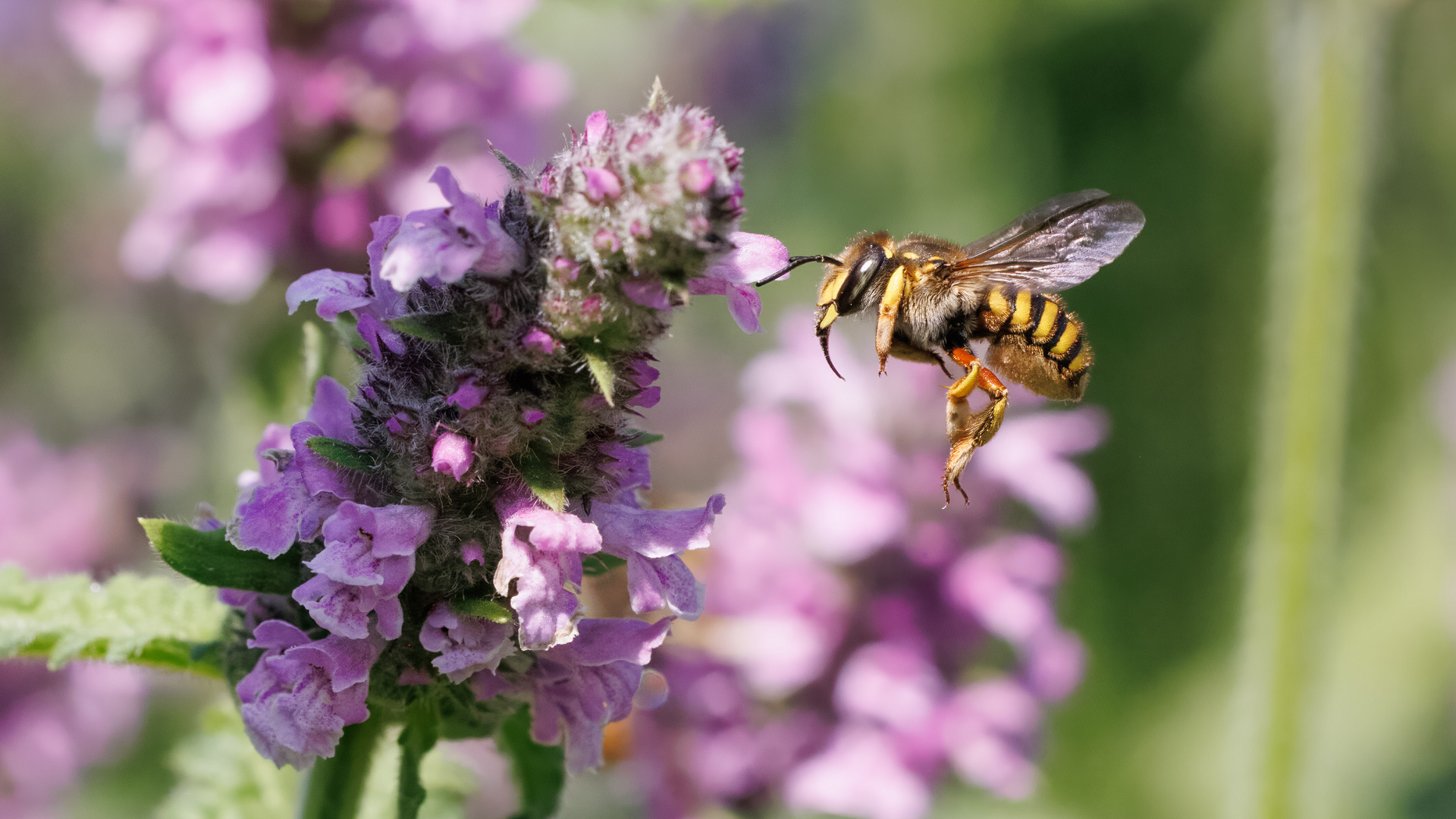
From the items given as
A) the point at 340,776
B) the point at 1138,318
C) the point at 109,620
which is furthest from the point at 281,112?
the point at 1138,318

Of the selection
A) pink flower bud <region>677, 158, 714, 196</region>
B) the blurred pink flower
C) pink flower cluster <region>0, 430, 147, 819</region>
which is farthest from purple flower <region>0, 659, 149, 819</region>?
pink flower bud <region>677, 158, 714, 196</region>

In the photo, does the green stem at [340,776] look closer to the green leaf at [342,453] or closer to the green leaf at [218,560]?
the green leaf at [218,560]

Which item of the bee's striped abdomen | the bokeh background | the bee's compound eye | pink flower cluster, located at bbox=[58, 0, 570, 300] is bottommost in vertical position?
the bee's compound eye

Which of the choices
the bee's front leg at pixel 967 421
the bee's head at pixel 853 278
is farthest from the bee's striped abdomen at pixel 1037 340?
the bee's head at pixel 853 278

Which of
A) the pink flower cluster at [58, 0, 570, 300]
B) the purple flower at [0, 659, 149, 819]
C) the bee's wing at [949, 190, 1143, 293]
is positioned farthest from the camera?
the purple flower at [0, 659, 149, 819]

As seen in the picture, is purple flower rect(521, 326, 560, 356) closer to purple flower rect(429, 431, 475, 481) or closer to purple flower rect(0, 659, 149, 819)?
purple flower rect(429, 431, 475, 481)

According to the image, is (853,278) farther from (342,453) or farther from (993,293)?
(342,453)
